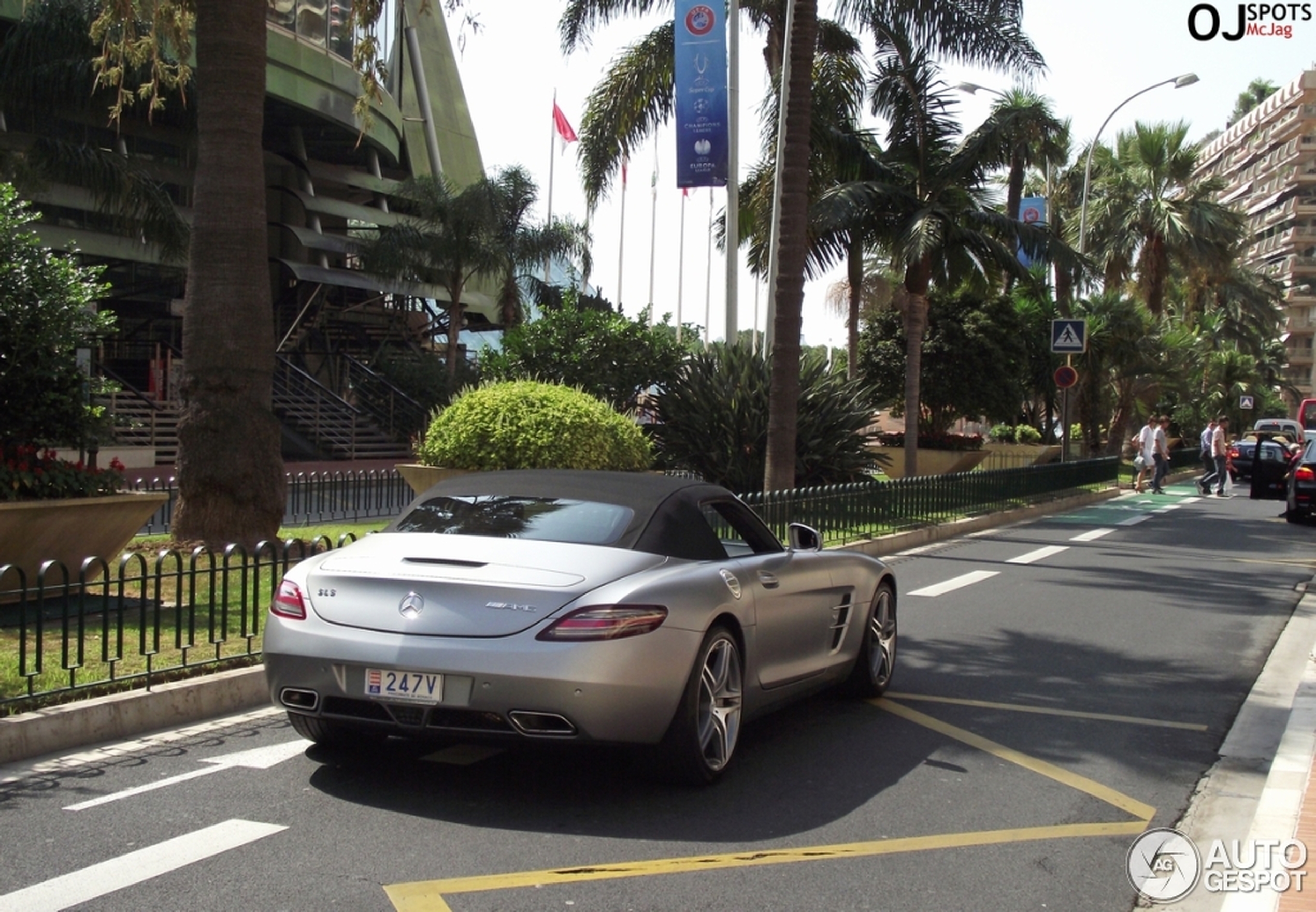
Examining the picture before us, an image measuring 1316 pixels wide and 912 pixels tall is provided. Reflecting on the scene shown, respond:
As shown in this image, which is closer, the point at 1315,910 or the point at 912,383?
the point at 1315,910

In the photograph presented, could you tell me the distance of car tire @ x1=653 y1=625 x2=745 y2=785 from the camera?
566 cm

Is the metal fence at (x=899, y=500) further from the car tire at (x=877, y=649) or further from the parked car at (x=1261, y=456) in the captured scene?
the parked car at (x=1261, y=456)

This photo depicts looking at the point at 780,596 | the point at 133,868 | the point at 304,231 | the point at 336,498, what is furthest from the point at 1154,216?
the point at 133,868

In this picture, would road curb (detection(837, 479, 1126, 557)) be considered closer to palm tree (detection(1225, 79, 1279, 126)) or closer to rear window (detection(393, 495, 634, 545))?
rear window (detection(393, 495, 634, 545))

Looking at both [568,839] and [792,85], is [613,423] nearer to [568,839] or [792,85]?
[792,85]

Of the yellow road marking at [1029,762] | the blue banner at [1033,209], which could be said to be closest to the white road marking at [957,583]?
the yellow road marking at [1029,762]

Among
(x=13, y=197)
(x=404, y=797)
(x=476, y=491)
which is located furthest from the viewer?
(x=13, y=197)

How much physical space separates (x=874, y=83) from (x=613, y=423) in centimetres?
1200

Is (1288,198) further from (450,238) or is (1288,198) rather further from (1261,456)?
(450,238)

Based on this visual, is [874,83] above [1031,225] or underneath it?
above

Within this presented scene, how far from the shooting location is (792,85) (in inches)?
682

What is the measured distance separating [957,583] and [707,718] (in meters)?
8.85

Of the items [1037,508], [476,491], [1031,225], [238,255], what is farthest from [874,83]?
[476,491]

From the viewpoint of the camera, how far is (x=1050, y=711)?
7992mm
